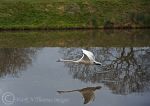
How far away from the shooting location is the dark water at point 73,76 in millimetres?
19203

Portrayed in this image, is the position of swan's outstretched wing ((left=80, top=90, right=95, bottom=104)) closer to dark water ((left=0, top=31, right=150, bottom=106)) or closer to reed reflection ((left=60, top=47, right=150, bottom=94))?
dark water ((left=0, top=31, right=150, bottom=106))

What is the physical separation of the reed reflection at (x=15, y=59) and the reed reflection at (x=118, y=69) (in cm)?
247

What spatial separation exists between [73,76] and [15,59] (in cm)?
699

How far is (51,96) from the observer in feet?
64.3

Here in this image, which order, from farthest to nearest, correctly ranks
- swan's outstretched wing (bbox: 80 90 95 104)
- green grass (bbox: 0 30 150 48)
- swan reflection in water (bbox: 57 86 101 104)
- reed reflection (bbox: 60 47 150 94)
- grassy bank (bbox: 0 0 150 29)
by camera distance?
Answer: grassy bank (bbox: 0 0 150 29) < green grass (bbox: 0 30 150 48) < reed reflection (bbox: 60 47 150 94) < swan reflection in water (bbox: 57 86 101 104) < swan's outstretched wing (bbox: 80 90 95 104)

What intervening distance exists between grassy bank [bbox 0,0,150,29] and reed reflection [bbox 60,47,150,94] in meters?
16.9

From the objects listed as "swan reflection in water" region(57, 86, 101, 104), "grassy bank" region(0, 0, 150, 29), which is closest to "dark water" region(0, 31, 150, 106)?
"swan reflection in water" region(57, 86, 101, 104)

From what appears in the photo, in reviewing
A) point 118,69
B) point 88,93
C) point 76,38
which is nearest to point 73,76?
point 118,69

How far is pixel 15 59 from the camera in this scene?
99.6 feet

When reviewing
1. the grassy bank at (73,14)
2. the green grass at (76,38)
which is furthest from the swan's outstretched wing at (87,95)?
the grassy bank at (73,14)

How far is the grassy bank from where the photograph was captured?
2008 inches

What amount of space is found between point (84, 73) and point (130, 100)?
6.31m

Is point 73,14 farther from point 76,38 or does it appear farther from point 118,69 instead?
point 118,69

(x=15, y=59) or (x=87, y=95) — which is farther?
(x=15, y=59)
